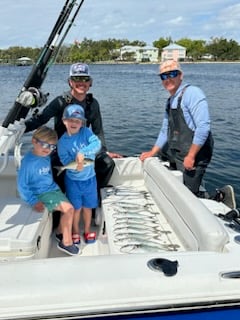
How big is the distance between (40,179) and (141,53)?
356 ft

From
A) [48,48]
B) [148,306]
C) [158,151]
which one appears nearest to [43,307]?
[148,306]

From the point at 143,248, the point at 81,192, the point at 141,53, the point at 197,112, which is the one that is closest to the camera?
the point at 143,248

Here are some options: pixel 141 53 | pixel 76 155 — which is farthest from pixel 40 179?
pixel 141 53

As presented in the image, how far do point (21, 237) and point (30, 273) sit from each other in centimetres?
70

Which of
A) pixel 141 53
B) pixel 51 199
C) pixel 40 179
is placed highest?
pixel 141 53

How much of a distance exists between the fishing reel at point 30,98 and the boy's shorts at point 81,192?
0.62 meters

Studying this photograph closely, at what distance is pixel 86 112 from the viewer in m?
3.78

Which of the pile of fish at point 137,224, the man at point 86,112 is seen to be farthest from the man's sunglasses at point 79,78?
the pile of fish at point 137,224

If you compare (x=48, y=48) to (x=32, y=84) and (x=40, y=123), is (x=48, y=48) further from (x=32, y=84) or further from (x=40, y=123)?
(x=40, y=123)

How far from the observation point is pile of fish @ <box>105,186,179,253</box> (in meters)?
2.75

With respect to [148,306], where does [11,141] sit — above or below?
above

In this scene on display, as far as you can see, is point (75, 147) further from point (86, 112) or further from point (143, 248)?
point (143, 248)

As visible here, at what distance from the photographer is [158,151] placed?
441 cm

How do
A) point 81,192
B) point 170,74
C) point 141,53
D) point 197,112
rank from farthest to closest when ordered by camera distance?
point 141,53 → point 170,74 → point 197,112 → point 81,192
